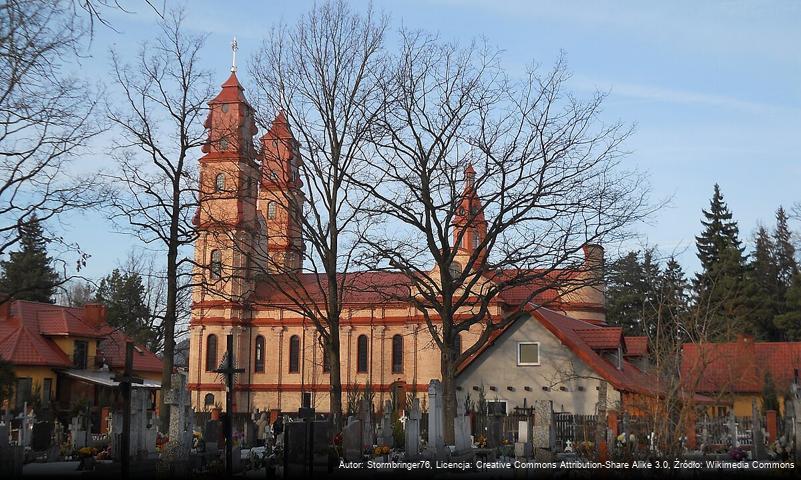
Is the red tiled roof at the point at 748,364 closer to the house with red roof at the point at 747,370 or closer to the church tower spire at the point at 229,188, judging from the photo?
the house with red roof at the point at 747,370

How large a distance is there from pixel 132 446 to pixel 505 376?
2154 centimetres

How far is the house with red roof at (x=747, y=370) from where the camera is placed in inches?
1529

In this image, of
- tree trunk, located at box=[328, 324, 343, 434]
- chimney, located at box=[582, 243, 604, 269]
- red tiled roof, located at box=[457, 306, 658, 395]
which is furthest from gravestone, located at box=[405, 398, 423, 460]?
red tiled roof, located at box=[457, 306, 658, 395]

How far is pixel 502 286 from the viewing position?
25969 mm

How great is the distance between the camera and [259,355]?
60.0 metres

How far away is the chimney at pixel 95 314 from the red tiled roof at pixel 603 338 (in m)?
25.8

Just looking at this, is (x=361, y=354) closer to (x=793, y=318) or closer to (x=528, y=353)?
(x=528, y=353)

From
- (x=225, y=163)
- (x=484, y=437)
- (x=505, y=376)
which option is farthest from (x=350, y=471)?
(x=225, y=163)

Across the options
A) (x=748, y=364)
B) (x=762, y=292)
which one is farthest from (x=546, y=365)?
(x=762, y=292)

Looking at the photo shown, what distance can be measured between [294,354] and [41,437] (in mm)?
35191

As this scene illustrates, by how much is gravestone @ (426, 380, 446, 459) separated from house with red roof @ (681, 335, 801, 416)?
666 inches

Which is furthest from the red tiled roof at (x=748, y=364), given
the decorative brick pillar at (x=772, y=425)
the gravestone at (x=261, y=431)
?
the gravestone at (x=261, y=431)

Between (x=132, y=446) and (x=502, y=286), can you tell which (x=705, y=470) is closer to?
(x=502, y=286)

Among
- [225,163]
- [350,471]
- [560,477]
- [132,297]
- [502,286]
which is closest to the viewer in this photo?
[560,477]
